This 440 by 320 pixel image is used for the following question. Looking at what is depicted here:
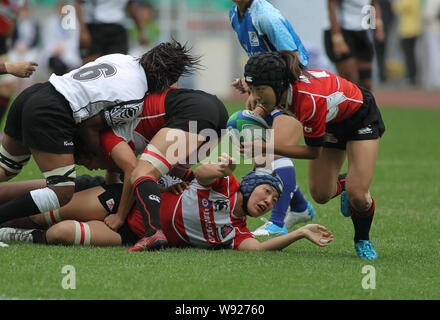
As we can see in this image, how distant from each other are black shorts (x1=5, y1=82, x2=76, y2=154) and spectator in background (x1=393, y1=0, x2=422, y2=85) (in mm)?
17656

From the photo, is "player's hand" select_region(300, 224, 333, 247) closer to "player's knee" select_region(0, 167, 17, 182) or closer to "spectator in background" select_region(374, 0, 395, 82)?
"player's knee" select_region(0, 167, 17, 182)

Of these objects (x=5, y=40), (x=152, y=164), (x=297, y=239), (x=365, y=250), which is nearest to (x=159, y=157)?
(x=152, y=164)

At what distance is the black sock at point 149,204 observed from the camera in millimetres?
5117

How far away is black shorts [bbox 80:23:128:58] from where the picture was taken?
1045cm

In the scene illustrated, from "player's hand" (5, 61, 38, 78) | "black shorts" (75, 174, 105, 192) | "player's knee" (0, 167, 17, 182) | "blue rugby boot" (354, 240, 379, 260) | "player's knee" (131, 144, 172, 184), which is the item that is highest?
"player's hand" (5, 61, 38, 78)

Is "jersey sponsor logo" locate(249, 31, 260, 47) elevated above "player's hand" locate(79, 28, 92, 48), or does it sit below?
above

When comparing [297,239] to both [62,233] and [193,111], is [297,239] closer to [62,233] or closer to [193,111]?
[193,111]

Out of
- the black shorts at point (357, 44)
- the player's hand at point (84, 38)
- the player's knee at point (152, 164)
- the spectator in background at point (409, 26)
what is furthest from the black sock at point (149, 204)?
the spectator in background at point (409, 26)

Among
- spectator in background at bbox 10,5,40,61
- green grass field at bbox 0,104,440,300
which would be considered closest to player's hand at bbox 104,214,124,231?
green grass field at bbox 0,104,440,300

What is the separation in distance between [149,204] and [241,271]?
875 millimetres

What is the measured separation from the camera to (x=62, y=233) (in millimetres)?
5211
